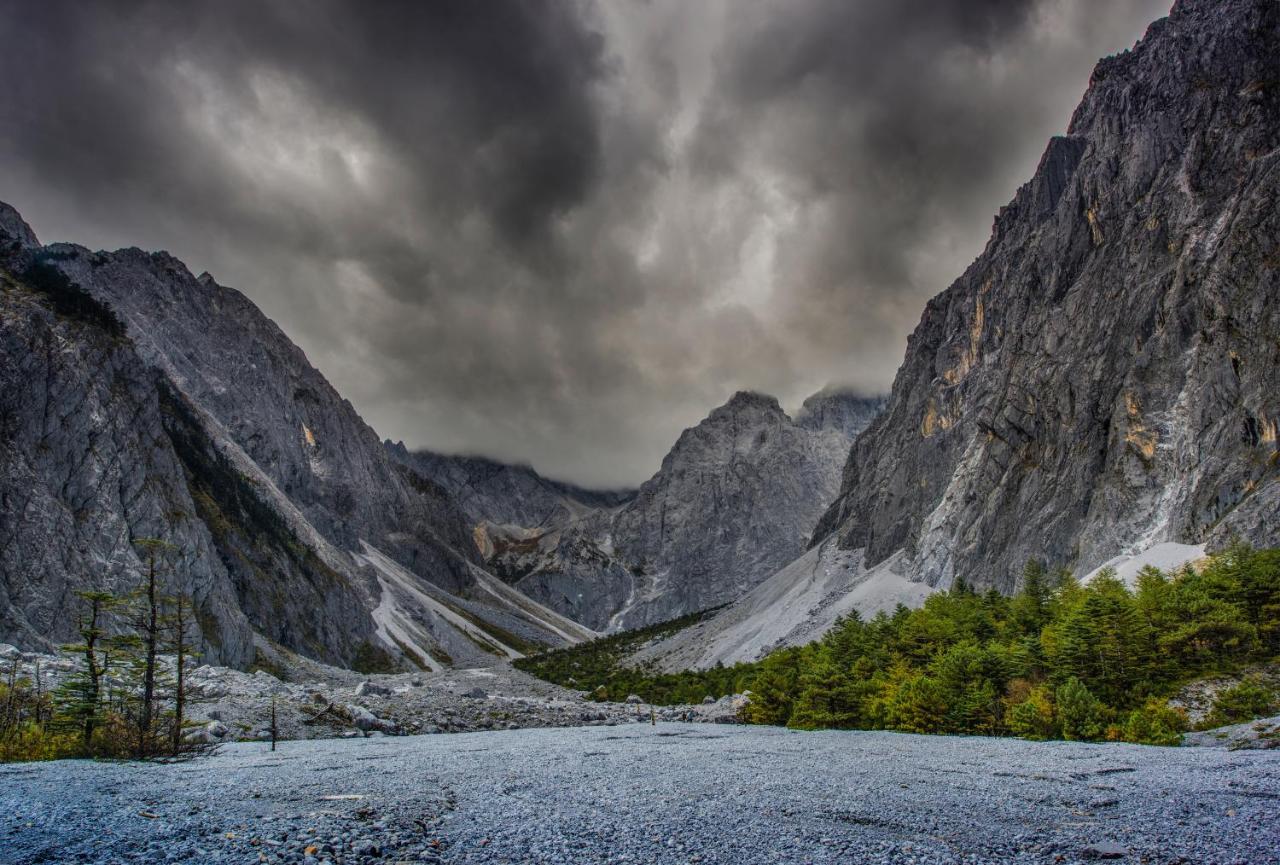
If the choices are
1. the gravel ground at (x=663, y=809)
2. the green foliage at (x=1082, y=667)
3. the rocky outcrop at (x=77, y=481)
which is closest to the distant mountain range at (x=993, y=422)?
the rocky outcrop at (x=77, y=481)

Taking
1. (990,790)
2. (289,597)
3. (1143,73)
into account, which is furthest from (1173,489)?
(289,597)

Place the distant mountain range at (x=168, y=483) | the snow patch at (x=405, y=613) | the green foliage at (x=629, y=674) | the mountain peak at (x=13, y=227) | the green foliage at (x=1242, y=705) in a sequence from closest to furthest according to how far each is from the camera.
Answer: the green foliage at (x=1242, y=705) < the distant mountain range at (x=168, y=483) < the green foliage at (x=629, y=674) < the mountain peak at (x=13, y=227) < the snow patch at (x=405, y=613)

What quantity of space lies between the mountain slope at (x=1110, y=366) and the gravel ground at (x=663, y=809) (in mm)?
51393

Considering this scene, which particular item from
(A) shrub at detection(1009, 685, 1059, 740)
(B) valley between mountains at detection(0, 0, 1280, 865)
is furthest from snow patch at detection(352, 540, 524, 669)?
(A) shrub at detection(1009, 685, 1059, 740)

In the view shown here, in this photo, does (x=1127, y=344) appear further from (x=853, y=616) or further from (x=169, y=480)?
(x=169, y=480)

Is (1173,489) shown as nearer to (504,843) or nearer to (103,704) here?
(504,843)

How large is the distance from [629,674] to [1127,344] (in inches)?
3614

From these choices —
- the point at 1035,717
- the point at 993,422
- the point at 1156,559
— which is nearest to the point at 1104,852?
the point at 1035,717

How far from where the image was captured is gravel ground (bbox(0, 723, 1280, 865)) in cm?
1026

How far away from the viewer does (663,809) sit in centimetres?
1392

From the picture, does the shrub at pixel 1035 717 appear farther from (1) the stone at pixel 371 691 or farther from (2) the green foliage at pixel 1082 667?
(1) the stone at pixel 371 691

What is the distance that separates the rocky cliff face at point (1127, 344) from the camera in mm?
63188

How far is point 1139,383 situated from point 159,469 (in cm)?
13386

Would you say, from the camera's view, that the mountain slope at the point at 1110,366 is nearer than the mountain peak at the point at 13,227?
Yes
